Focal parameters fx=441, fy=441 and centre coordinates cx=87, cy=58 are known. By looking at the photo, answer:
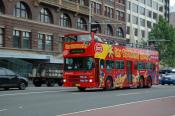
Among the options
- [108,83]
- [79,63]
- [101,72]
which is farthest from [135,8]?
[79,63]

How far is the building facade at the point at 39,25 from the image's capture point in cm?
5022

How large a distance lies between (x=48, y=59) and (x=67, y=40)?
26.9m

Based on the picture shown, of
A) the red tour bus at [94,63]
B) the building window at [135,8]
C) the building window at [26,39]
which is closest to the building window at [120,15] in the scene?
the building window at [135,8]

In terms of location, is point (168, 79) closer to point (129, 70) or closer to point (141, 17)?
point (129, 70)

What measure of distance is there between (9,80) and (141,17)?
71202 millimetres

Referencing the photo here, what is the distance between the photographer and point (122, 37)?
81.4 metres

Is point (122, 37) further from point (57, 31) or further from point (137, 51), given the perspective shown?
point (137, 51)

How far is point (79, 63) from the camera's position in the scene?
28312mm

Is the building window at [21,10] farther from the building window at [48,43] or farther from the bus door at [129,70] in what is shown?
the bus door at [129,70]

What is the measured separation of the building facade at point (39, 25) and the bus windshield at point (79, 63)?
20332 millimetres

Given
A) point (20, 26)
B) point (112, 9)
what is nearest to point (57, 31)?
point (20, 26)

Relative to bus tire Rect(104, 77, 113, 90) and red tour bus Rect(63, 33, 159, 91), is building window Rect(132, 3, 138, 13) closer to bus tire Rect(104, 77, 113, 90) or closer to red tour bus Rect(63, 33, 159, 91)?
red tour bus Rect(63, 33, 159, 91)

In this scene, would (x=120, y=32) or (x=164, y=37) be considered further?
(x=164, y=37)

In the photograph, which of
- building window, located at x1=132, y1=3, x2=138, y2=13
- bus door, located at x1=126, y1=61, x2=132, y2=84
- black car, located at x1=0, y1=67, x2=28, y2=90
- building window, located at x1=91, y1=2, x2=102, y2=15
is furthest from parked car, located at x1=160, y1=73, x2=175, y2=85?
building window, located at x1=132, y1=3, x2=138, y2=13
